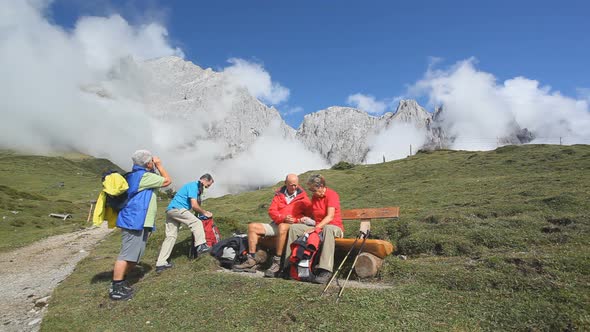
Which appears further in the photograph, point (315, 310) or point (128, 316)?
point (128, 316)

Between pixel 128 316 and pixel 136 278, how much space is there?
3.26m

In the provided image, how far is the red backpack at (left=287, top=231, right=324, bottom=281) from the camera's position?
341 inches

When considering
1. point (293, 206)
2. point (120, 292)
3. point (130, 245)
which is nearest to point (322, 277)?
point (293, 206)

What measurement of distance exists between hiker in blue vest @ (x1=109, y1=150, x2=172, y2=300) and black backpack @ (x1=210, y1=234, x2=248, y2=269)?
8.26 feet

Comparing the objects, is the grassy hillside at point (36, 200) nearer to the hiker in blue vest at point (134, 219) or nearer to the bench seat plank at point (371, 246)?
the hiker in blue vest at point (134, 219)

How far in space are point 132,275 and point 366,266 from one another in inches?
287

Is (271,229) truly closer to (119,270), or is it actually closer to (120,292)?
(119,270)

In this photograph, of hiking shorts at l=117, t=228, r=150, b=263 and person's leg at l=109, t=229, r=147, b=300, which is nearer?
person's leg at l=109, t=229, r=147, b=300

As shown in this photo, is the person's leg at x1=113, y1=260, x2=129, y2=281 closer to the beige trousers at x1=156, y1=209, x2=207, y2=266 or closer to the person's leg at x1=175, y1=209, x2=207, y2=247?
the beige trousers at x1=156, y1=209, x2=207, y2=266

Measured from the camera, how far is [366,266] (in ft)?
29.1

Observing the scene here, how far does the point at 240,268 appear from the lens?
34.4ft

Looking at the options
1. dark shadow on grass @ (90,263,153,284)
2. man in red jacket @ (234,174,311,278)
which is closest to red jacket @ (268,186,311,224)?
man in red jacket @ (234,174,311,278)

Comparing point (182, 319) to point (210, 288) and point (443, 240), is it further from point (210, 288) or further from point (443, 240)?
point (443, 240)

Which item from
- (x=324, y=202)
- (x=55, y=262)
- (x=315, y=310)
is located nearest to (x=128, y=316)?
(x=315, y=310)
